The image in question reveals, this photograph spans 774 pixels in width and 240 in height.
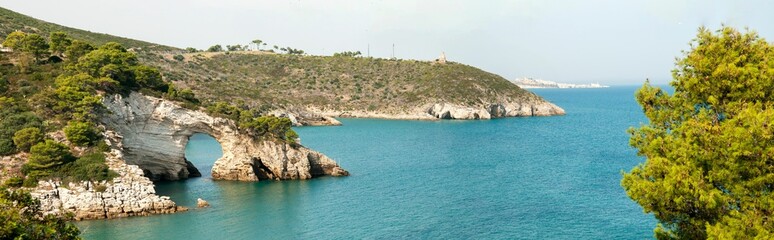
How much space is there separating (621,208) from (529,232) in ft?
41.0

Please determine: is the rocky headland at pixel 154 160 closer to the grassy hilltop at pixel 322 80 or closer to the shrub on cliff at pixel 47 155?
the shrub on cliff at pixel 47 155

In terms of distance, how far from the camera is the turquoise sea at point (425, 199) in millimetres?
43031

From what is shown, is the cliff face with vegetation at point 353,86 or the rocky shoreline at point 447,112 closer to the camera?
the cliff face with vegetation at point 353,86

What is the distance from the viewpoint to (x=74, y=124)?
4856cm

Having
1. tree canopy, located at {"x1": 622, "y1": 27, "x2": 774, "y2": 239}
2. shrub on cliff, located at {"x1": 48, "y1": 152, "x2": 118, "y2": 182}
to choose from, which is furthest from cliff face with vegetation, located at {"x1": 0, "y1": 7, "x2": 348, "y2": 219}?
tree canopy, located at {"x1": 622, "y1": 27, "x2": 774, "y2": 239}

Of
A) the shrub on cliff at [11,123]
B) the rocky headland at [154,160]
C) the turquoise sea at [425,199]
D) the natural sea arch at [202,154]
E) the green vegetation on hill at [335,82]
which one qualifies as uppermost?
the green vegetation on hill at [335,82]

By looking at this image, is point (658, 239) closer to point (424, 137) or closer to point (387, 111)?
point (424, 137)

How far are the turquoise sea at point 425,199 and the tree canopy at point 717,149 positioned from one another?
23.4 m

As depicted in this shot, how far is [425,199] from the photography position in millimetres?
54375

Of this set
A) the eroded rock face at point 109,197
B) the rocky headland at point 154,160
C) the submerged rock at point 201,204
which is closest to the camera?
the eroded rock face at point 109,197

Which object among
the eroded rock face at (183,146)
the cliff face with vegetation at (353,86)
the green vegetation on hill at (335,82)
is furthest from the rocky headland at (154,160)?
the green vegetation on hill at (335,82)

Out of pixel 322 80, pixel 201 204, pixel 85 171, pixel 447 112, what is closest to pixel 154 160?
pixel 201 204

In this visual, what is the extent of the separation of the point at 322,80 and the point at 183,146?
405ft

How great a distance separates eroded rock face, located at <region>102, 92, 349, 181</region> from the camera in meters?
56.8
